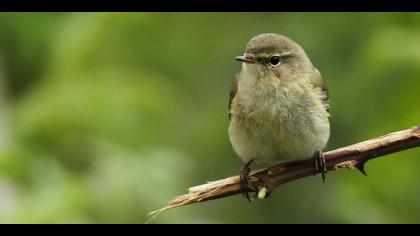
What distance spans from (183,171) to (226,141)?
2387 mm

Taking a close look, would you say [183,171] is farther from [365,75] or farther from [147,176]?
[365,75]

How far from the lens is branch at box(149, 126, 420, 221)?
5461mm

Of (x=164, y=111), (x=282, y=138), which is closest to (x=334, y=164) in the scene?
(x=282, y=138)

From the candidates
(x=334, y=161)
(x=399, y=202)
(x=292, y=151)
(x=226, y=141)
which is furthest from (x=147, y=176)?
(x=226, y=141)

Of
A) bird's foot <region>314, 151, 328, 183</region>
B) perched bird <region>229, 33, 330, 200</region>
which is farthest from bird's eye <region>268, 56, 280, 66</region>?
bird's foot <region>314, 151, 328, 183</region>

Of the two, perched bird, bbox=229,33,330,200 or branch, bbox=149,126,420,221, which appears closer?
branch, bbox=149,126,420,221

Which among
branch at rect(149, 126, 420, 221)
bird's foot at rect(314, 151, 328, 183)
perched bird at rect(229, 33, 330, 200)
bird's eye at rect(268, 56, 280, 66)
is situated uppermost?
bird's eye at rect(268, 56, 280, 66)

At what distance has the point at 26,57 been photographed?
30.2 ft

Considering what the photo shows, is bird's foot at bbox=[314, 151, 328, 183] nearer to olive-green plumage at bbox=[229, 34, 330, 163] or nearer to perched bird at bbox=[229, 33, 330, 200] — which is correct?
perched bird at bbox=[229, 33, 330, 200]

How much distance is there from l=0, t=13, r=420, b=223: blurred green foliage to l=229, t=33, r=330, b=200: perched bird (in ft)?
2.36

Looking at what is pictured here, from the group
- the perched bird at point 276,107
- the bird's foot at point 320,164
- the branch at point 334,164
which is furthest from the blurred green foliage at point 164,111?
the bird's foot at point 320,164

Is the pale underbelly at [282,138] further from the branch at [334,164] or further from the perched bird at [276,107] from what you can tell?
the branch at [334,164]

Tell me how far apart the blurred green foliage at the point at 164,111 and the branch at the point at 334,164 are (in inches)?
34.4

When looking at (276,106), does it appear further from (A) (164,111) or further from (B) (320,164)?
(A) (164,111)
